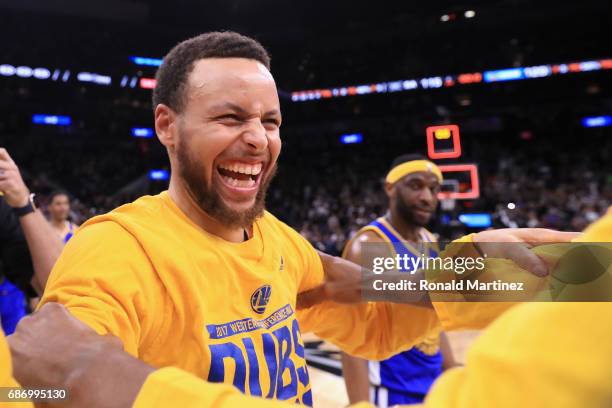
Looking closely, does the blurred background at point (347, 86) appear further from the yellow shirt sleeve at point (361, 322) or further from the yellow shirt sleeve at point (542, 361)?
the yellow shirt sleeve at point (542, 361)

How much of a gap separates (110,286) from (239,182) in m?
0.49

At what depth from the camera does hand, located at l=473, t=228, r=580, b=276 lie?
966 millimetres

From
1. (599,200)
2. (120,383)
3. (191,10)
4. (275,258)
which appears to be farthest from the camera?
(191,10)

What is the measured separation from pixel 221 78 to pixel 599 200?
14.8 metres

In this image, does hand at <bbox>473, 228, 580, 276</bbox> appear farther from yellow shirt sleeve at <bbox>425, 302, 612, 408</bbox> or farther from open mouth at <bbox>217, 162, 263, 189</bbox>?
open mouth at <bbox>217, 162, 263, 189</bbox>

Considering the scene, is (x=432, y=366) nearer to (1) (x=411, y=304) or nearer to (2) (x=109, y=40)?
(1) (x=411, y=304)

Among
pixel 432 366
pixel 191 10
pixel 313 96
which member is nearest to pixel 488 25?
pixel 313 96

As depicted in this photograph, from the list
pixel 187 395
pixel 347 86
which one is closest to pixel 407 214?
pixel 187 395

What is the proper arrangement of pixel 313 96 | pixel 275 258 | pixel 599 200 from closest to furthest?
pixel 275 258 < pixel 599 200 < pixel 313 96

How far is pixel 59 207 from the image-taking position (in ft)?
14.6

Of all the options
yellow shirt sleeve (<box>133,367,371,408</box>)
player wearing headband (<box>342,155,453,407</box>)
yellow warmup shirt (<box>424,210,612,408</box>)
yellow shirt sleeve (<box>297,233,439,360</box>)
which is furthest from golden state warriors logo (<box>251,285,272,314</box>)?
player wearing headband (<box>342,155,453,407</box>)

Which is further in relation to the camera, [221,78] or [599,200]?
[599,200]

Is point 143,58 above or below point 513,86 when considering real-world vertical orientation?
above

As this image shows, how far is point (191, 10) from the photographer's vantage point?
55.8ft
